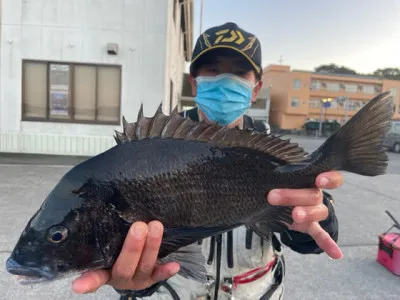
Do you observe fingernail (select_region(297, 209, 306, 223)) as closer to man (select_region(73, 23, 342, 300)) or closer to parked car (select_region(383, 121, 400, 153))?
man (select_region(73, 23, 342, 300))

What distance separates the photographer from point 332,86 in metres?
48.1

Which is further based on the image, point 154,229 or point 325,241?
point 325,241

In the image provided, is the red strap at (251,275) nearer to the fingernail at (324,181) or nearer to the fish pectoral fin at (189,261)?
the fish pectoral fin at (189,261)

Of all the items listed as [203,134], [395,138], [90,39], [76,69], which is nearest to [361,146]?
[203,134]

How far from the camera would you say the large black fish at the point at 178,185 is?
3.66 feet

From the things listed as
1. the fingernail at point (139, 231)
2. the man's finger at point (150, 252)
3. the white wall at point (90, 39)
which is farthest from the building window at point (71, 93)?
the fingernail at point (139, 231)

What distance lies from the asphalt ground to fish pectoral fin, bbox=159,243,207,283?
7.33ft

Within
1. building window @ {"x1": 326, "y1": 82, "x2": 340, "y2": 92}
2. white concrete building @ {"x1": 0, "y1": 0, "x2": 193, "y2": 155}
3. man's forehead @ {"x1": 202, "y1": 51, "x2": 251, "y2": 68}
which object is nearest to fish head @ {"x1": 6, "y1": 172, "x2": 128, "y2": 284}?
man's forehead @ {"x1": 202, "y1": 51, "x2": 251, "y2": 68}

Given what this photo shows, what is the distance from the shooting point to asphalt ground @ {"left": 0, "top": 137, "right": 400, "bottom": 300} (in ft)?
10.8

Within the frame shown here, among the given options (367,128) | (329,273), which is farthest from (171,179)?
(329,273)

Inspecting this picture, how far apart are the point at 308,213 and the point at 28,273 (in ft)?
3.30

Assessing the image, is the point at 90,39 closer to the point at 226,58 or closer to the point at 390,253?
the point at 226,58

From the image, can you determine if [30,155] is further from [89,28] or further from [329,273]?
[329,273]

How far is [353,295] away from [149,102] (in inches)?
336
